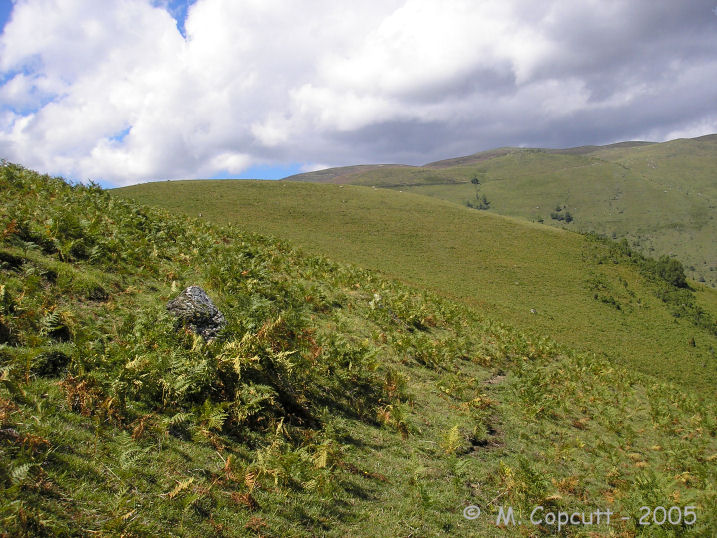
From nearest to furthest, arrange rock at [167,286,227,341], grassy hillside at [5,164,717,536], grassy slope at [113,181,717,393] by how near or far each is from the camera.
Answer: grassy hillside at [5,164,717,536]
rock at [167,286,227,341]
grassy slope at [113,181,717,393]

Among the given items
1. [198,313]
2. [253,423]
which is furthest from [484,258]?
[253,423]

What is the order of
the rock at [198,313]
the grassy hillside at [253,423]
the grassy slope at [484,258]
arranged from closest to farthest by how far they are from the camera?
the grassy hillside at [253,423], the rock at [198,313], the grassy slope at [484,258]

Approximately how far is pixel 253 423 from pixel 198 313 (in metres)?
3.47

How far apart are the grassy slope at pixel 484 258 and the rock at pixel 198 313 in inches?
1241

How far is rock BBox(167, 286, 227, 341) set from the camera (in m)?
9.62

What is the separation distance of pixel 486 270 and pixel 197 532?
53.9 meters

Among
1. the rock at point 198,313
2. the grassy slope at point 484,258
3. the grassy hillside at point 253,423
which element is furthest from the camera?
the grassy slope at point 484,258

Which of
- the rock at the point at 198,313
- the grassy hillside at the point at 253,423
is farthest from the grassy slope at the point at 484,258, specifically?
the rock at the point at 198,313

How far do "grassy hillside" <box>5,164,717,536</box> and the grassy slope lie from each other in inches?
949

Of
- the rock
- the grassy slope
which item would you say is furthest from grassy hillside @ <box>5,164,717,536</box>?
the grassy slope

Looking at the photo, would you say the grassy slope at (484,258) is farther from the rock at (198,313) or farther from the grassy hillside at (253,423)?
the rock at (198,313)

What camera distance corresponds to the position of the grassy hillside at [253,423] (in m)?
5.18

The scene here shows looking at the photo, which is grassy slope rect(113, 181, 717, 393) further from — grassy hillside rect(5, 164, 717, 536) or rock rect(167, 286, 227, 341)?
rock rect(167, 286, 227, 341)

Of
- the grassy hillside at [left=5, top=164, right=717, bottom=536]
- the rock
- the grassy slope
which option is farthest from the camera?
the grassy slope
